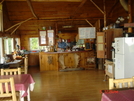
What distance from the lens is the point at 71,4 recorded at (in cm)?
733

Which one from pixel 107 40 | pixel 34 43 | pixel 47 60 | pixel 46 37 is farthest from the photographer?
pixel 34 43

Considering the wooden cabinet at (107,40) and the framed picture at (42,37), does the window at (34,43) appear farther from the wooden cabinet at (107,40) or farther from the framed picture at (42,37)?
the wooden cabinet at (107,40)

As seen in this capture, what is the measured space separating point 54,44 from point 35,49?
139 cm

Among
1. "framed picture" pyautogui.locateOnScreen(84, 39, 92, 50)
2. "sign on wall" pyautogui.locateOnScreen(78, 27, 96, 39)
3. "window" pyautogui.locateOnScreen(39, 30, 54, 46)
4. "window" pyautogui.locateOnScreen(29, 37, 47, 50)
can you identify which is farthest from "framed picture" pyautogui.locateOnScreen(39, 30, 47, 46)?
"framed picture" pyautogui.locateOnScreen(84, 39, 92, 50)

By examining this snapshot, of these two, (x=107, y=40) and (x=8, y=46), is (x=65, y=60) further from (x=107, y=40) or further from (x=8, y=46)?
(x=8, y=46)

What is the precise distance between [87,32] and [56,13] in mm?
1981

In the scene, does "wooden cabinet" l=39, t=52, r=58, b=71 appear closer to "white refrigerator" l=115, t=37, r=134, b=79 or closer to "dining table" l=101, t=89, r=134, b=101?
"white refrigerator" l=115, t=37, r=134, b=79

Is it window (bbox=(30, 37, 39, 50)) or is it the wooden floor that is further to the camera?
window (bbox=(30, 37, 39, 50))

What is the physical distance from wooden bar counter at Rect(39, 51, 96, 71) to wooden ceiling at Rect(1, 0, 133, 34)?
160cm

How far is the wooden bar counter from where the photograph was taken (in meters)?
7.23

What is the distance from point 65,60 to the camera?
739 cm

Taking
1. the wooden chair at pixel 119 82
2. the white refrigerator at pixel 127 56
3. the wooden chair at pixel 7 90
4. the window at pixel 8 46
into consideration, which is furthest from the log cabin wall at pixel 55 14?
the wooden chair at pixel 119 82

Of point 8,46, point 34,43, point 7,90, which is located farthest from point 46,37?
point 7,90

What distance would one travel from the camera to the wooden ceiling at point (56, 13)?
23.1 feet
